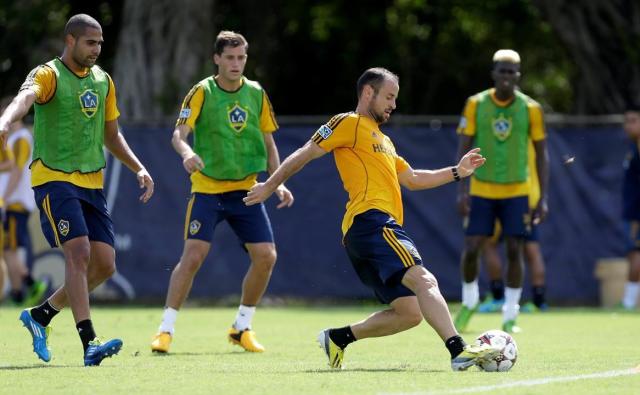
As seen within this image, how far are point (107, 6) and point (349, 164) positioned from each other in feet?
44.4

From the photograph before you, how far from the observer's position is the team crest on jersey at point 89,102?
8750mm

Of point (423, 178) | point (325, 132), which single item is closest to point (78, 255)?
point (325, 132)

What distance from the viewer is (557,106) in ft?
97.0

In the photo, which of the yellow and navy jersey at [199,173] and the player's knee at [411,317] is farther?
the yellow and navy jersey at [199,173]

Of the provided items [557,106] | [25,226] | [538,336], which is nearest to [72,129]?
[538,336]

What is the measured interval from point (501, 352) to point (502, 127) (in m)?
4.48

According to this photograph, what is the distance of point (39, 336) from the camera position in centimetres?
877

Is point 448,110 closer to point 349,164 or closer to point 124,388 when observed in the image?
point 349,164

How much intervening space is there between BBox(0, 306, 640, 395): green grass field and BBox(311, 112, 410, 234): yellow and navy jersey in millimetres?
1049

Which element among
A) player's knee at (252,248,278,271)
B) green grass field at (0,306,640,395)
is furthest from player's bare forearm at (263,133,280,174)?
green grass field at (0,306,640,395)

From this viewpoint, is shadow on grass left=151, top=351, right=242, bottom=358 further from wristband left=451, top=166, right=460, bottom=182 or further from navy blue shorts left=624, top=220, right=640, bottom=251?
navy blue shorts left=624, top=220, right=640, bottom=251

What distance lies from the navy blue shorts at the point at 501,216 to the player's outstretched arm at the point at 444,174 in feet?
11.3

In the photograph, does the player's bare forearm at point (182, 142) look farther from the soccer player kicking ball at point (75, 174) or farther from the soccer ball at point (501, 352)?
the soccer ball at point (501, 352)

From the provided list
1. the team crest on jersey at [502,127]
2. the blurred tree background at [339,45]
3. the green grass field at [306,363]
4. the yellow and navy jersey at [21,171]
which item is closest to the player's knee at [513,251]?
the green grass field at [306,363]
